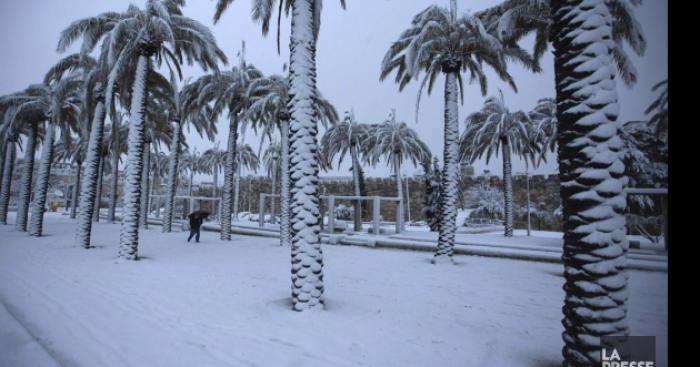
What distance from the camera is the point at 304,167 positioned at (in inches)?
215

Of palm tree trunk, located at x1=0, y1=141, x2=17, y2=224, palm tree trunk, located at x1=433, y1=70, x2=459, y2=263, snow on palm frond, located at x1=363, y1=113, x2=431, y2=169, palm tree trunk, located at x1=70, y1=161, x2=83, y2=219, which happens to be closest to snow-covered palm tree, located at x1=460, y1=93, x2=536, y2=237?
snow on palm frond, located at x1=363, y1=113, x2=431, y2=169

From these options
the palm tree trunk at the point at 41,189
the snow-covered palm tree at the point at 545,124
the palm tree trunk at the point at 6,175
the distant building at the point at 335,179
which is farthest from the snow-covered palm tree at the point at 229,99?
the distant building at the point at 335,179

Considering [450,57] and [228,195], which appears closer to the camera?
[450,57]

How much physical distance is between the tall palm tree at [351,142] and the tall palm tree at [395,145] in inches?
34.5

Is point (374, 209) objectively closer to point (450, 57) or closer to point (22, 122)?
point (450, 57)

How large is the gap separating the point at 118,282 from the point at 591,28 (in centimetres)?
840

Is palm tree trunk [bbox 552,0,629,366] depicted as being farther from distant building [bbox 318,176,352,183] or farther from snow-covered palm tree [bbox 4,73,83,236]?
distant building [bbox 318,176,352,183]

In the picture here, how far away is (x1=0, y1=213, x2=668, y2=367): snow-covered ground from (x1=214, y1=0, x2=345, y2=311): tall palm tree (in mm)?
472

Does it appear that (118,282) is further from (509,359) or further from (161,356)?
(509,359)

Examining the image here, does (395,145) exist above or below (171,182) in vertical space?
above

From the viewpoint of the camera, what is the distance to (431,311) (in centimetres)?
529

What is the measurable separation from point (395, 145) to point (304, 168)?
63.7 ft

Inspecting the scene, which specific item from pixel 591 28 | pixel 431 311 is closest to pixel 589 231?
pixel 591 28

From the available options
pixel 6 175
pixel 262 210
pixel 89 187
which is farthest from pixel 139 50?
pixel 6 175
